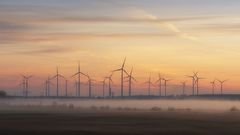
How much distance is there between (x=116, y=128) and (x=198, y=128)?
31.7ft

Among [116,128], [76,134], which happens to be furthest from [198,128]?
[76,134]

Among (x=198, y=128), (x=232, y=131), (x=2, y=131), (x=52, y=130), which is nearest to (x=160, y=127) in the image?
(x=198, y=128)

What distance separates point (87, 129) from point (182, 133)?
10.4 meters

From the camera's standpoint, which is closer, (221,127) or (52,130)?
(52,130)

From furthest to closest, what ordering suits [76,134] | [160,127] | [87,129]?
[160,127] < [87,129] < [76,134]

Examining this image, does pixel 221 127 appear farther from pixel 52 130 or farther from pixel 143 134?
pixel 52 130

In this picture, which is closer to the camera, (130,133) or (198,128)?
(130,133)

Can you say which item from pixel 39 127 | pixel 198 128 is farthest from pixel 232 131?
pixel 39 127

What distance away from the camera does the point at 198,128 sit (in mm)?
72938

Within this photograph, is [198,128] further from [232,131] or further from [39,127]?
[39,127]

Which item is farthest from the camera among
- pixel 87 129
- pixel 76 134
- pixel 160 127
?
pixel 160 127

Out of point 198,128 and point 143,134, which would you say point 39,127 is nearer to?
point 143,134

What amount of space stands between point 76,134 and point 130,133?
5692 millimetres

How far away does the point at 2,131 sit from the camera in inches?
2516
